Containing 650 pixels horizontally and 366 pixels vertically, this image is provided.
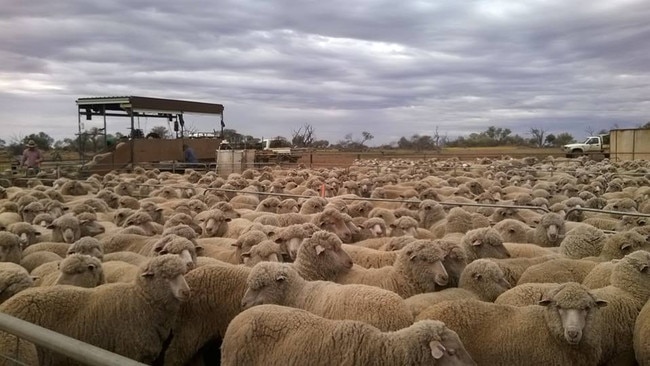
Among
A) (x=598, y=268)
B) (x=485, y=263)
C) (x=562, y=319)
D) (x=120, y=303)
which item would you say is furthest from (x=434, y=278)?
(x=120, y=303)

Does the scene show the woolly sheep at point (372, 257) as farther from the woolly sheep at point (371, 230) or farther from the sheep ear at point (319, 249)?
the woolly sheep at point (371, 230)

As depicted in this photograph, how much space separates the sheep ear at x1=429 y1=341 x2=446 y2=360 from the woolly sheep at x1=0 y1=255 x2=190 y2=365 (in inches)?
92.6

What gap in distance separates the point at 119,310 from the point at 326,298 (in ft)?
5.91

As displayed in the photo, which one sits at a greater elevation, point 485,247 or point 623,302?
point 485,247

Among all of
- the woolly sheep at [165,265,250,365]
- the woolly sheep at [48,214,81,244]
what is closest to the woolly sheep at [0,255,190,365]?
the woolly sheep at [165,265,250,365]

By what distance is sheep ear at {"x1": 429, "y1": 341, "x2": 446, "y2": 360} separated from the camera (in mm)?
3281

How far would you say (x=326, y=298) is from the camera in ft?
14.7

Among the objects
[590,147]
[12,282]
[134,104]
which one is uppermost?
[134,104]

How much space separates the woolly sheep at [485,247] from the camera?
620 centimetres

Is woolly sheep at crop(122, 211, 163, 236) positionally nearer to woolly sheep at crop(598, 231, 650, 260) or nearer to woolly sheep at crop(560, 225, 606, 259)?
woolly sheep at crop(560, 225, 606, 259)

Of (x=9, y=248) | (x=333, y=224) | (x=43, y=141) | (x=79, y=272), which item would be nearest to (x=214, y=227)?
(x=333, y=224)

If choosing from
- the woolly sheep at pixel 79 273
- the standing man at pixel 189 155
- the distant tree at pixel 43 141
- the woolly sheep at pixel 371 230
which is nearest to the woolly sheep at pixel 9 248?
the woolly sheep at pixel 79 273

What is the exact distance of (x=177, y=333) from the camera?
16.2ft

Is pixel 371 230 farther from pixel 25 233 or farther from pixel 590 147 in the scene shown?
pixel 590 147
